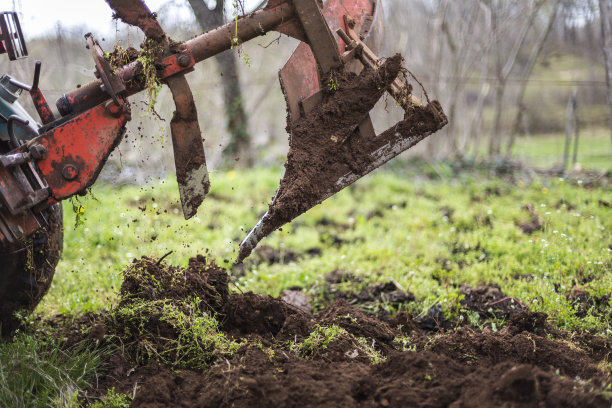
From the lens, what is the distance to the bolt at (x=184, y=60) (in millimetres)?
2967

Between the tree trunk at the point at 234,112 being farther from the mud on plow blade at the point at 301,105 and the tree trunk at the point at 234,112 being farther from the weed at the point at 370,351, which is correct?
the weed at the point at 370,351

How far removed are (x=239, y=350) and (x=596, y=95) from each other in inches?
549

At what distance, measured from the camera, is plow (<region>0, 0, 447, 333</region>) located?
9.21 feet

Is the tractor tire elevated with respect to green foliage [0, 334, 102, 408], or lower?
elevated

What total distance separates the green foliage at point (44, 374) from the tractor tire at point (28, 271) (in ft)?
0.94

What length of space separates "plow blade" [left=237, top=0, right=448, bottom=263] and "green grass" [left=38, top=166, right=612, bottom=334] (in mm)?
521

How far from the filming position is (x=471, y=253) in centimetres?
493

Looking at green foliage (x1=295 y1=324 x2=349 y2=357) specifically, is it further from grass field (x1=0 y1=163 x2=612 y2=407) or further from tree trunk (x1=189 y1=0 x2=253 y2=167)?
tree trunk (x1=189 y1=0 x2=253 y2=167)

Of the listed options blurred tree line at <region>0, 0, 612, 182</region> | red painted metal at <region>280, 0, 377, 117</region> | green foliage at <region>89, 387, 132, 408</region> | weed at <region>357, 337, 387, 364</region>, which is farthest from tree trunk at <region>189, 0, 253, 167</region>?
green foliage at <region>89, 387, 132, 408</region>

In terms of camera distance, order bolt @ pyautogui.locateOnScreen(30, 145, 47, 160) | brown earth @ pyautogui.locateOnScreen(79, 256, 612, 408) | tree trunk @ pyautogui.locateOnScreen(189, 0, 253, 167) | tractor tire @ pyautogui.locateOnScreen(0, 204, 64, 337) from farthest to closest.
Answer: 1. tree trunk @ pyautogui.locateOnScreen(189, 0, 253, 167)
2. tractor tire @ pyautogui.locateOnScreen(0, 204, 64, 337)
3. bolt @ pyautogui.locateOnScreen(30, 145, 47, 160)
4. brown earth @ pyautogui.locateOnScreen(79, 256, 612, 408)

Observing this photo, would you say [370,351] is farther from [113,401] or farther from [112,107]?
[112,107]

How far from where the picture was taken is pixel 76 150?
2812 millimetres

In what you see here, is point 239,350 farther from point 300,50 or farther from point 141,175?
point 141,175

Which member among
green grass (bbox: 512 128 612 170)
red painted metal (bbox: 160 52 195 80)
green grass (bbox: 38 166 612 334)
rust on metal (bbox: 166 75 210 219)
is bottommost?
green grass (bbox: 512 128 612 170)
